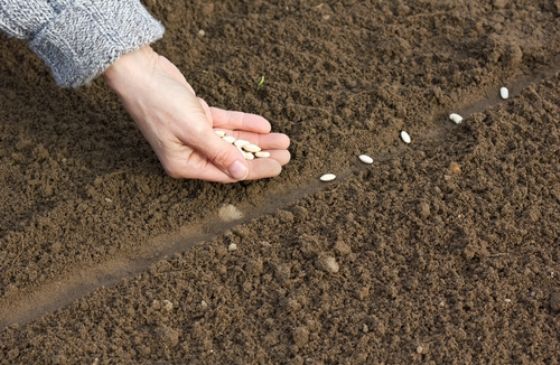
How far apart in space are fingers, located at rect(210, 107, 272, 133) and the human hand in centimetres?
9

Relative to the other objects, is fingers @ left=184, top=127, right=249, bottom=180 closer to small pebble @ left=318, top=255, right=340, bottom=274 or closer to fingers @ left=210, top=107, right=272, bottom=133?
fingers @ left=210, top=107, right=272, bottom=133

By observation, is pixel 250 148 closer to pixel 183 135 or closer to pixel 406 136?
pixel 183 135

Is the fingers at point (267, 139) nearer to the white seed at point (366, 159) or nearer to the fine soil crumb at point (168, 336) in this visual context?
the white seed at point (366, 159)

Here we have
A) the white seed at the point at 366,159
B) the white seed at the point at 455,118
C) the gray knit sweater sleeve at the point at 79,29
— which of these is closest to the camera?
the gray knit sweater sleeve at the point at 79,29

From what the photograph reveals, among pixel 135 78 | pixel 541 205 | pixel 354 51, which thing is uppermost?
pixel 135 78

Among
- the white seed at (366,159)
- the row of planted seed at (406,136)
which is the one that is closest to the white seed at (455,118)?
the row of planted seed at (406,136)

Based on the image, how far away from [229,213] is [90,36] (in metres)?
0.73

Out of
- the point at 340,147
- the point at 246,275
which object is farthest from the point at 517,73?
the point at 246,275

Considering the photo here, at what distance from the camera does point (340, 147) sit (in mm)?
2566

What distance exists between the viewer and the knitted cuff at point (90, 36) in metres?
2.16

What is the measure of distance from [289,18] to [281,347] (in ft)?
4.90

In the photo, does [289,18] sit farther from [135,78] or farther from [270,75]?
[135,78]

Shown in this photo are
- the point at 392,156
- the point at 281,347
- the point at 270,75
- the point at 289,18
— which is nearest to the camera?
the point at 281,347

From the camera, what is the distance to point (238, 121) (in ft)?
8.23
